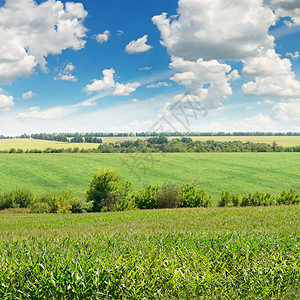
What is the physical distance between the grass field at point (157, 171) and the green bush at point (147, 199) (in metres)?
17.3

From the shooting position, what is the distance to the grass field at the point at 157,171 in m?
73.9

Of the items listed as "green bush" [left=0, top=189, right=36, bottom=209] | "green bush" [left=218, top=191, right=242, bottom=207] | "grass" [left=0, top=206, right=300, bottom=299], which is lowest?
"green bush" [left=0, top=189, right=36, bottom=209]

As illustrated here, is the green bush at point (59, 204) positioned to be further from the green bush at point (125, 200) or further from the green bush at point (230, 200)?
the green bush at point (230, 200)

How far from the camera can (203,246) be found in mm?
9195

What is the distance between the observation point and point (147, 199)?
47469mm

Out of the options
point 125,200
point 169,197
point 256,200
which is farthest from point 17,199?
point 256,200

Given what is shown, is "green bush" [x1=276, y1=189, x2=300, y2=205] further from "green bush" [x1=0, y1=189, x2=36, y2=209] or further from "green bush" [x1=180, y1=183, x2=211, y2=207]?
"green bush" [x1=0, y1=189, x2=36, y2=209]

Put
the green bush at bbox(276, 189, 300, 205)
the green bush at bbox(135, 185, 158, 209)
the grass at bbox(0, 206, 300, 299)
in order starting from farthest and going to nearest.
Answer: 1. the green bush at bbox(135, 185, 158, 209)
2. the green bush at bbox(276, 189, 300, 205)
3. the grass at bbox(0, 206, 300, 299)

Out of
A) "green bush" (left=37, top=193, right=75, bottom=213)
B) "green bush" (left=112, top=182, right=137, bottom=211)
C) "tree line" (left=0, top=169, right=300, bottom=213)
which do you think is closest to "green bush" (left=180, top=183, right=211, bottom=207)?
"tree line" (left=0, top=169, right=300, bottom=213)

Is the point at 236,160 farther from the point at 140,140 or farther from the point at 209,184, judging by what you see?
the point at 140,140

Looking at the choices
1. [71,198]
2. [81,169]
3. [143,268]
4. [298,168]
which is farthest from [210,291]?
[298,168]

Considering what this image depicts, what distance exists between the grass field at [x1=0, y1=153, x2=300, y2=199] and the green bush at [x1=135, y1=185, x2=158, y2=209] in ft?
56.9

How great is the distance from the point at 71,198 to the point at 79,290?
45915 millimetres

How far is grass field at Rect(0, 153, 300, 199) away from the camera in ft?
242
